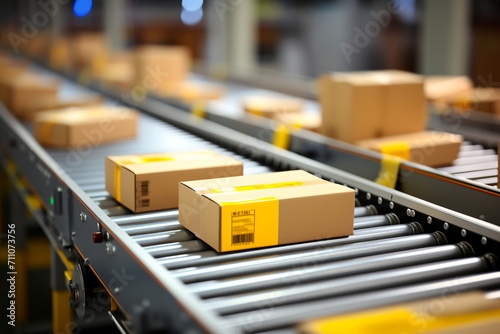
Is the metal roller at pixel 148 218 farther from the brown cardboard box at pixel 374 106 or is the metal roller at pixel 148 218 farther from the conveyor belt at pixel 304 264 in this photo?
the brown cardboard box at pixel 374 106

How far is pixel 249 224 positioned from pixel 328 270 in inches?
11.6

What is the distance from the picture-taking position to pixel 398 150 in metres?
3.03

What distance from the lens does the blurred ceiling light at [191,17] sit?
44.2 ft

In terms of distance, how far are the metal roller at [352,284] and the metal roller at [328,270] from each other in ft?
0.11

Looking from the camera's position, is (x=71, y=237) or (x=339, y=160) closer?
(x=71, y=237)

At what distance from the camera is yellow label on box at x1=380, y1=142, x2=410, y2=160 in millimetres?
3021

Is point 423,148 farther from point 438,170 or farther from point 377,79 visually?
point 377,79

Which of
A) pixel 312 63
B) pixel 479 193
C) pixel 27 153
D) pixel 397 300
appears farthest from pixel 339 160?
pixel 312 63

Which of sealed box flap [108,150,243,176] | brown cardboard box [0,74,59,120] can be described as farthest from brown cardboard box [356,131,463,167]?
brown cardboard box [0,74,59,120]

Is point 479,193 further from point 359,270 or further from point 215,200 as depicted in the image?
point 215,200

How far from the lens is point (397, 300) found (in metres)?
1.64

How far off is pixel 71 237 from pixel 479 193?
5.43 feet

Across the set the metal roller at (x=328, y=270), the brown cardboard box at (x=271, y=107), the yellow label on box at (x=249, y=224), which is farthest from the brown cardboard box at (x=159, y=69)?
the metal roller at (x=328, y=270)

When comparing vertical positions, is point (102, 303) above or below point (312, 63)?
below
